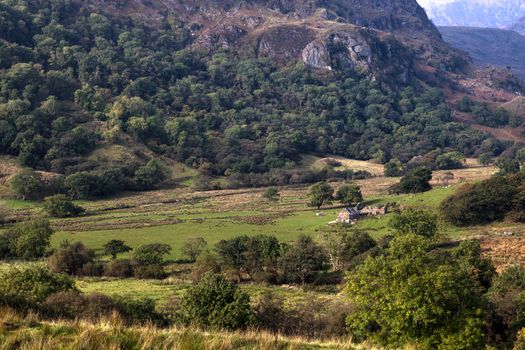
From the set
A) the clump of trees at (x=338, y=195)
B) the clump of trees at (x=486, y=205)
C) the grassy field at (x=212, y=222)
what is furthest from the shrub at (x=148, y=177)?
the clump of trees at (x=486, y=205)

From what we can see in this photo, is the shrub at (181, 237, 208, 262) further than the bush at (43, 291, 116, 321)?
Yes

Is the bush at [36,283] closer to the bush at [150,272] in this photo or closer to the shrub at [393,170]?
the bush at [150,272]

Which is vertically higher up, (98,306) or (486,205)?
(98,306)

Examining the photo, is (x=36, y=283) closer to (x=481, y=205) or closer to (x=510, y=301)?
(x=510, y=301)

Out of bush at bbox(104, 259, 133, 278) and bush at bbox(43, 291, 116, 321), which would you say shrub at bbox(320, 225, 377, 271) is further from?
bush at bbox(43, 291, 116, 321)

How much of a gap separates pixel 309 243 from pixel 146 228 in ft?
99.1

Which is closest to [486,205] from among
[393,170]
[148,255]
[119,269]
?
[148,255]

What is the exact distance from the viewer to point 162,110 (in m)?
150

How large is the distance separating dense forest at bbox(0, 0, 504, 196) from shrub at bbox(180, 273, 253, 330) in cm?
7292

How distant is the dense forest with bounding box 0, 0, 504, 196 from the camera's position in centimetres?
11450

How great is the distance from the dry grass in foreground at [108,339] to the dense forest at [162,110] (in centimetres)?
8737

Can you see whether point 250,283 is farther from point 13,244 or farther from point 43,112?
point 43,112

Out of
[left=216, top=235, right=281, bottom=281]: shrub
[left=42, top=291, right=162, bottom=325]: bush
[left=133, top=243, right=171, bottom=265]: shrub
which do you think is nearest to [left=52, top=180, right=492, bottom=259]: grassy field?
[left=133, top=243, right=171, bottom=265]: shrub

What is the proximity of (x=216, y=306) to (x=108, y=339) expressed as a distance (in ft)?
54.6
